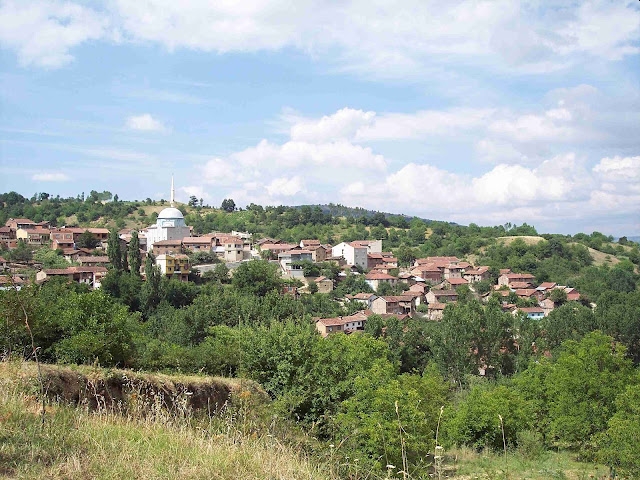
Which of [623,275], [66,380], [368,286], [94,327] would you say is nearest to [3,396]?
[66,380]

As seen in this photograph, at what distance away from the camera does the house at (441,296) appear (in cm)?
5925

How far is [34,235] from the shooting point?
6412 cm

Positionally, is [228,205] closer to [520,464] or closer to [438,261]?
[438,261]

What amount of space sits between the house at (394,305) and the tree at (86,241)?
112 ft

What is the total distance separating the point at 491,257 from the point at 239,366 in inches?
2874

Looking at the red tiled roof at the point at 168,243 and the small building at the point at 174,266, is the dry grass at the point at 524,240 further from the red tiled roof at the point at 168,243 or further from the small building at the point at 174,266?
the small building at the point at 174,266

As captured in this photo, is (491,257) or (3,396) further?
(491,257)

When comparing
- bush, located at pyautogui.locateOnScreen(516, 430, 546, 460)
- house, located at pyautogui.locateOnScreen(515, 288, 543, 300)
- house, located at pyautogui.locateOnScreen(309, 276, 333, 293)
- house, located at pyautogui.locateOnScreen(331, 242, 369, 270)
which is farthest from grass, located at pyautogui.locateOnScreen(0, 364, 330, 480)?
house, located at pyautogui.locateOnScreen(331, 242, 369, 270)

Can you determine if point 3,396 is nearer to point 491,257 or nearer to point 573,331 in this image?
point 573,331

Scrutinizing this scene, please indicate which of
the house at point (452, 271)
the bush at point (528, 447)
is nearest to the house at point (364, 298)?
the house at point (452, 271)

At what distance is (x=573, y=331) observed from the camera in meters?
37.3

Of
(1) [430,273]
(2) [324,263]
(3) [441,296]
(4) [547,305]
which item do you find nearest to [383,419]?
(3) [441,296]

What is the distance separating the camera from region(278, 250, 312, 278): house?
6150 centimetres

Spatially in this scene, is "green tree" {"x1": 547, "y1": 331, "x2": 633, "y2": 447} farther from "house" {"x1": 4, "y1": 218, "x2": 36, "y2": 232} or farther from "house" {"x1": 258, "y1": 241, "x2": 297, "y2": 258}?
"house" {"x1": 4, "y1": 218, "x2": 36, "y2": 232}
